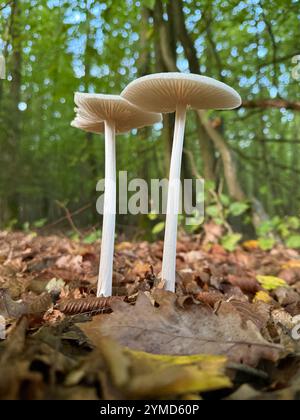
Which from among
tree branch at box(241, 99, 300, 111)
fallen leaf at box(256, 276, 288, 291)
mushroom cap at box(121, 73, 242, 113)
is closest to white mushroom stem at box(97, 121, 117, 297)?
mushroom cap at box(121, 73, 242, 113)

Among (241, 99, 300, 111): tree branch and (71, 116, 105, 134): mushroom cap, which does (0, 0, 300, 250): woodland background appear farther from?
(71, 116, 105, 134): mushroom cap

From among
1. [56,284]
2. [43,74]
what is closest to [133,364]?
[56,284]

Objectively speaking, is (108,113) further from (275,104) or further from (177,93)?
(275,104)

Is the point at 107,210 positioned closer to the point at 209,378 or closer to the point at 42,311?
the point at 42,311

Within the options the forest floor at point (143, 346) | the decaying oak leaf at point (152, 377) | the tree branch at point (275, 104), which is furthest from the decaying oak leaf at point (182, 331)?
the tree branch at point (275, 104)

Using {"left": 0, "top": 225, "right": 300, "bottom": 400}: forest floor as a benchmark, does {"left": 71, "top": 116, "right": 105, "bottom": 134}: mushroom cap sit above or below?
above

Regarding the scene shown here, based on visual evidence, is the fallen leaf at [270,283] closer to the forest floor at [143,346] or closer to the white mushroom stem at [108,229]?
the forest floor at [143,346]

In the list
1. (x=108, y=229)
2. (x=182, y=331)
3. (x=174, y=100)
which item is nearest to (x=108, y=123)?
(x=174, y=100)
